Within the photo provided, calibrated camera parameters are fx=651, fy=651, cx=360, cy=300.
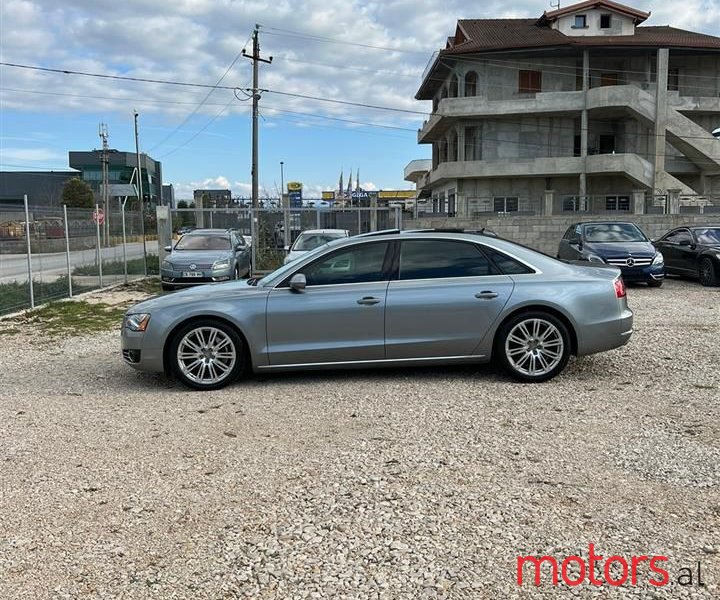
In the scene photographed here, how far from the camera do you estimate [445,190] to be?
148ft

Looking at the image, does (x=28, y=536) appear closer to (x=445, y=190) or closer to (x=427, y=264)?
(x=427, y=264)

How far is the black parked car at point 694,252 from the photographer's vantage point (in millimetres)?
15047

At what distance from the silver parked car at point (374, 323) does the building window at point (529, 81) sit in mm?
36896

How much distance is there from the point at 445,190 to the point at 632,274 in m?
31.6

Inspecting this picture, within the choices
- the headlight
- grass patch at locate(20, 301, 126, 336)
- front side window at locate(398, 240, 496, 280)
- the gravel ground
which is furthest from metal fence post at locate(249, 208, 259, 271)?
front side window at locate(398, 240, 496, 280)

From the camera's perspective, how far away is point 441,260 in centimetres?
641

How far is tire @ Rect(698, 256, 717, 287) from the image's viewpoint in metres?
15.0

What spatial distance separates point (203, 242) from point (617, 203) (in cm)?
1968

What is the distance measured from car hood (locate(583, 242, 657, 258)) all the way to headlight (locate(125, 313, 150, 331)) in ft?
36.6

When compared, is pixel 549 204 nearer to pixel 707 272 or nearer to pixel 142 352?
pixel 707 272

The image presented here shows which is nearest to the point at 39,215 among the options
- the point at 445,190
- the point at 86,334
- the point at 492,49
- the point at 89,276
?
the point at 89,276

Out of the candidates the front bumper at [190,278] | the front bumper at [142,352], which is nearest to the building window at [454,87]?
the front bumper at [190,278]

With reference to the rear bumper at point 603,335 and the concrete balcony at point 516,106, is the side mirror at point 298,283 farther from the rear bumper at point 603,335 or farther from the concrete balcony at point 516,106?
the concrete balcony at point 516,106

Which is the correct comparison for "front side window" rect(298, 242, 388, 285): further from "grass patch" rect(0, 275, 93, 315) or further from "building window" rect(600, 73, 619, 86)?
"building window" rect(600, 73, 619, 86)
